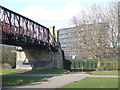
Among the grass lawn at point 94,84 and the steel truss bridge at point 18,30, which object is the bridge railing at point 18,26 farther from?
the grass lawn at point 94,84

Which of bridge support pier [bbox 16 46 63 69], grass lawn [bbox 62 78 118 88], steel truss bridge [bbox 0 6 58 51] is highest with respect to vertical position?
steel truss bridge [bbox 0 6 58 51]

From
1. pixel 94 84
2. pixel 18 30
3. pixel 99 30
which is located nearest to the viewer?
pixel 94 84

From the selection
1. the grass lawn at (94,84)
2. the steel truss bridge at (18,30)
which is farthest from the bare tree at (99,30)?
the grass lawn at (94,84)

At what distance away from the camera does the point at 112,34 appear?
47.2 metres

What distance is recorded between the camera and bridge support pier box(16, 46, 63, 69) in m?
56.3

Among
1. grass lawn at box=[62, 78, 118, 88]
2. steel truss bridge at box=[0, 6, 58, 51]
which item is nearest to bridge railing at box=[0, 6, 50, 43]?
steel truss bridge at box=[0, 6, 58, 51]

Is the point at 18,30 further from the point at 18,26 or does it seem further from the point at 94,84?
the point at 94,84

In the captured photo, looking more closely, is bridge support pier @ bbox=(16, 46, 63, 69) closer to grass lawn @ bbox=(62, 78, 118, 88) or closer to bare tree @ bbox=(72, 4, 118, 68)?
bare tree @ bbox=(72, 4, 118, 68)

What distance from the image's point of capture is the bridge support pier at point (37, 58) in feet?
185

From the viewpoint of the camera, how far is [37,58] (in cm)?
5694

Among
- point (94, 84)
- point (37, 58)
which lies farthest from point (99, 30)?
point (94, 84)

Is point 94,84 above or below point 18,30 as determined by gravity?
below

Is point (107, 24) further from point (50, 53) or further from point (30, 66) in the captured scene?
point (30, 66)

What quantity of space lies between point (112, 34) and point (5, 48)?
3364 cm
